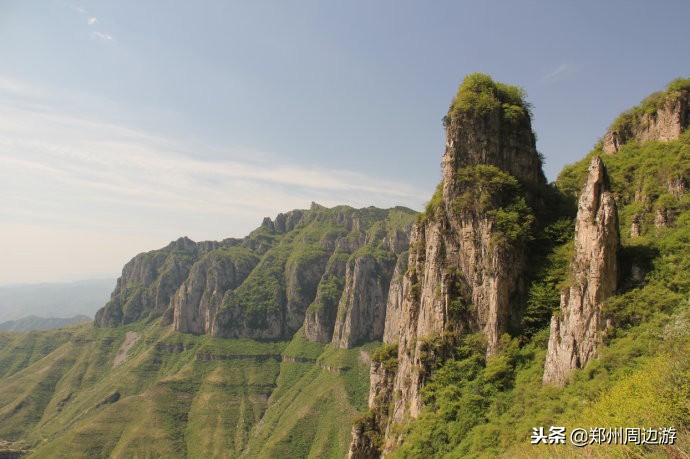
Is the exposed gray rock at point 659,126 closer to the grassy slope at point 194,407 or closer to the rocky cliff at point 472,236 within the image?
the rocky cliff at point 472,236

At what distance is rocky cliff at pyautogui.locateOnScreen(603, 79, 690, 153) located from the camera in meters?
47.3

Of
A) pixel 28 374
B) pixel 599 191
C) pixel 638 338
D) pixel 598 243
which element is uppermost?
pixel 599 191

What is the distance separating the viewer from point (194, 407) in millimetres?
150250

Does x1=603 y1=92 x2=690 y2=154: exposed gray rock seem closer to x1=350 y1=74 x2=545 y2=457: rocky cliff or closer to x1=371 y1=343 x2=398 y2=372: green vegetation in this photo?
x1=350 y1=74 x2=545 y2=457: rocky cliff

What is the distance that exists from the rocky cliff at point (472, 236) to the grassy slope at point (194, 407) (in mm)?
81517

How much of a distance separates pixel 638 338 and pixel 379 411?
3473cm

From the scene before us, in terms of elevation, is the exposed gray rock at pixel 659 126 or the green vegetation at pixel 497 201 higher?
the exposed gray rock at pixel 659 126

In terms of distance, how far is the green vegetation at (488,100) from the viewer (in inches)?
1902

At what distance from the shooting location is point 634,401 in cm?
2267

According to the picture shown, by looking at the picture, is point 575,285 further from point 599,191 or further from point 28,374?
point 28,374

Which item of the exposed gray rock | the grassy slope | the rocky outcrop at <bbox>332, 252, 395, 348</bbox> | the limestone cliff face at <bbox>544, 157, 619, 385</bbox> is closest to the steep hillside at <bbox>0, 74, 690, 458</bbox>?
the limestone cliff face at <bbox>544, 157, 619, 385</bbox>

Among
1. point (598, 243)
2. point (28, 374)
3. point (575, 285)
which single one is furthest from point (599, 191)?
point (28, 374)

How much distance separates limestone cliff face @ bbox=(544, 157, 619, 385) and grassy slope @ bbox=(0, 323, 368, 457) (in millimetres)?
97855

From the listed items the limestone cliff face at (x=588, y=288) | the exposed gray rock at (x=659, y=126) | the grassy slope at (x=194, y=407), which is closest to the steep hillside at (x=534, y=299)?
the limestone cliff face at (x=588, y=288)
